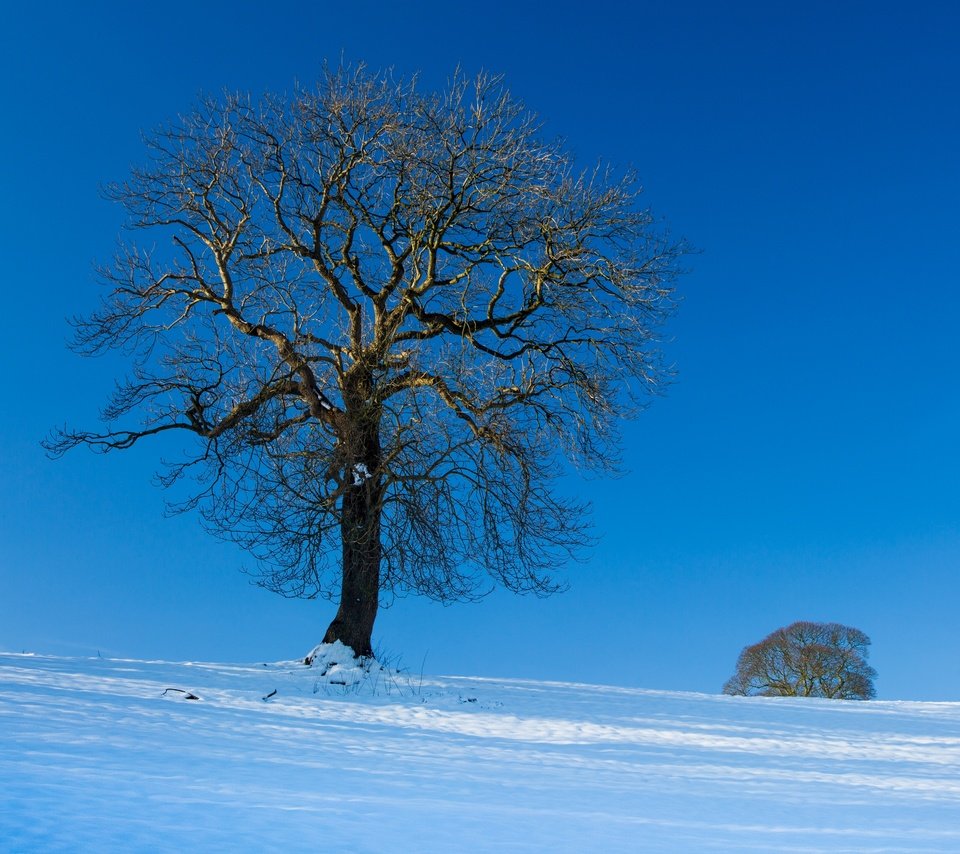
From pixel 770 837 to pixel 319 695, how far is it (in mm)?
7284

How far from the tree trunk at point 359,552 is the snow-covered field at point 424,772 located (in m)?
1.65

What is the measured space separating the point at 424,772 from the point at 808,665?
70.1ft

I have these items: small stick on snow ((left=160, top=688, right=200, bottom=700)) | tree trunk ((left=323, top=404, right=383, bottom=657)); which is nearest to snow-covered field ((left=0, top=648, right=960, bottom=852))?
small stick on snow ((left=160, top=688, right=200, bottom=700))

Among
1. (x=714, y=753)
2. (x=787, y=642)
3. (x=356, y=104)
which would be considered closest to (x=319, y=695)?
(x=714, y=753)

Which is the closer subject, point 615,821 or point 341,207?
point 615,821

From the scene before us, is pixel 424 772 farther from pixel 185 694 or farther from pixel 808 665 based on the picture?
pixel 808 665

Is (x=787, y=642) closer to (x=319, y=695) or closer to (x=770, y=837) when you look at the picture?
(x=319, y=695)

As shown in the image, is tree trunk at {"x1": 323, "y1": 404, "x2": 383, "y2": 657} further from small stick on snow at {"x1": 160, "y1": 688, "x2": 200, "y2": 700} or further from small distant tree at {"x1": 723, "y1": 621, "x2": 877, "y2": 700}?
small distant tree at {"x1": 723, "y1": 621, "x2": 877, "y2": 700}

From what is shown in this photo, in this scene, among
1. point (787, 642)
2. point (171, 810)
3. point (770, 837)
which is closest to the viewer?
point (171, 810)

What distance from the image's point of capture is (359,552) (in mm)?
13648

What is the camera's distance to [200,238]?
49.5 feet

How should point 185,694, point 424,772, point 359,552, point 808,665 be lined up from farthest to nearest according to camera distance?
point 808,665 → point 359,552 → point 185,694 → point 424,772

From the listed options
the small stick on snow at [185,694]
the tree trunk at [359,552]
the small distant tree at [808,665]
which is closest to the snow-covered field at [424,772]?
the small stick on snow at [185,694]

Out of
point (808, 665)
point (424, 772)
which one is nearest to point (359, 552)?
point (424, 772)
